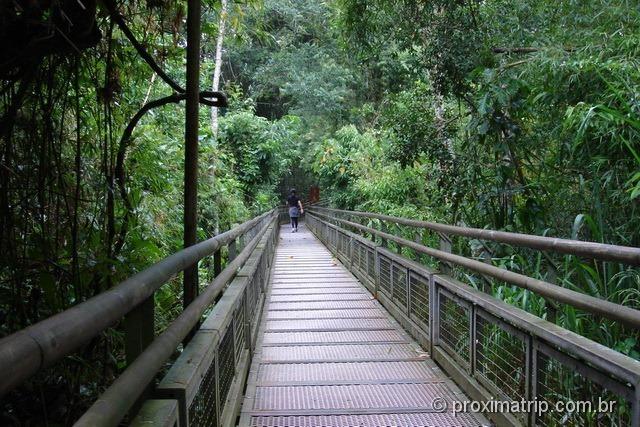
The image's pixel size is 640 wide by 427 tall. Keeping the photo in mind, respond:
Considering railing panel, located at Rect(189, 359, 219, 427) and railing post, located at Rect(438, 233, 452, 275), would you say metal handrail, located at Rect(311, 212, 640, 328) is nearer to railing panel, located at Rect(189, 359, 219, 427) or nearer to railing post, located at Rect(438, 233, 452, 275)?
railing post, located at Rect(438, 233, 452, 275)

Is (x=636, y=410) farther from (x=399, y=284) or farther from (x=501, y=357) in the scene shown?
(x=399, y=284)

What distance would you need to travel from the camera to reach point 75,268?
2.26 meters

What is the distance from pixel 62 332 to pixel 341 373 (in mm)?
3071

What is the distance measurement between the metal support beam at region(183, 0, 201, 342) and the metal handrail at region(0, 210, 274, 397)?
1.25 m

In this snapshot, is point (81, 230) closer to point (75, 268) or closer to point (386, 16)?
point (75, 268)

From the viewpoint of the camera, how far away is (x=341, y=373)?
3801 mm

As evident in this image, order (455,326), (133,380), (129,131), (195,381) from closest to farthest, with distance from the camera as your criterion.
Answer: (133,380)
(195,381)
(129,131)
(455,326)

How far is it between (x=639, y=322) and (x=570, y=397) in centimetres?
76

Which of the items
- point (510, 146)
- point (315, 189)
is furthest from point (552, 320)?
point (315, 189)

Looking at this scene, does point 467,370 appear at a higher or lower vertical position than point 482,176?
lower

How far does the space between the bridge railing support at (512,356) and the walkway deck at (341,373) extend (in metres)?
0.20

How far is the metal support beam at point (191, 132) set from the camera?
107 inches

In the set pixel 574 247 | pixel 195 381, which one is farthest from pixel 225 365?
pixel 574 247

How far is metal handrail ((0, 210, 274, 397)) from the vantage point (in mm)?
784
